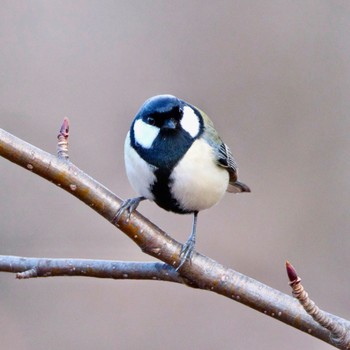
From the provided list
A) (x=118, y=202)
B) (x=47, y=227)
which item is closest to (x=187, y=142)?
(x=118, y=202)

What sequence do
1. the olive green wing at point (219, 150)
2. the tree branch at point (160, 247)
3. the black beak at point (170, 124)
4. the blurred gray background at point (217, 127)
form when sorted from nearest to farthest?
the tree branch at point (160, 247)
the black beak at point (170, 124)
the olive green wing at point (219, 150)
the blurred gray background at point (217, 127)

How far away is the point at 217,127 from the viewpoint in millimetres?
2998

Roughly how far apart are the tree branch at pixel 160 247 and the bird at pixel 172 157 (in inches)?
4.2

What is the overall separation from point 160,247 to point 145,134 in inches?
12.2

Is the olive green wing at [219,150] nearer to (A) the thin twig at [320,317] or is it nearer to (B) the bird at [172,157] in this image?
(B) the bird at [172,157]

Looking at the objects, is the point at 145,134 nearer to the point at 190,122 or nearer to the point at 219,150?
the point at 190,122

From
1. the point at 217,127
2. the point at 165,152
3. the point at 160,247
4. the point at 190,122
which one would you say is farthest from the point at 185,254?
the point at 217,127

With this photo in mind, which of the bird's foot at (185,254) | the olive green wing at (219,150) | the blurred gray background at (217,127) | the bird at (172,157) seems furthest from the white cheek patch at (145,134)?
the blurred gray background at (217,127)

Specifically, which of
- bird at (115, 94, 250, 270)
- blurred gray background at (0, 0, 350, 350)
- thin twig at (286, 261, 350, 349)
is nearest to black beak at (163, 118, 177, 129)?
bird at (115, 94, 250, 270)

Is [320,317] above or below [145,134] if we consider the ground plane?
below

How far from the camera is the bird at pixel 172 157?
155 centimetres

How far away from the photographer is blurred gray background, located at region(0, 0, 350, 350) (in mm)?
2746

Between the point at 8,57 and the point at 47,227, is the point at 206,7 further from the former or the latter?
the point at 47,227

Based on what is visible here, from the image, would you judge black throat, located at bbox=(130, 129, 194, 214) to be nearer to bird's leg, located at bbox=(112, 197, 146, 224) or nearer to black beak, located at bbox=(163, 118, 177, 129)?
black beak, located at bbox=(163, 118, 177, 129)
